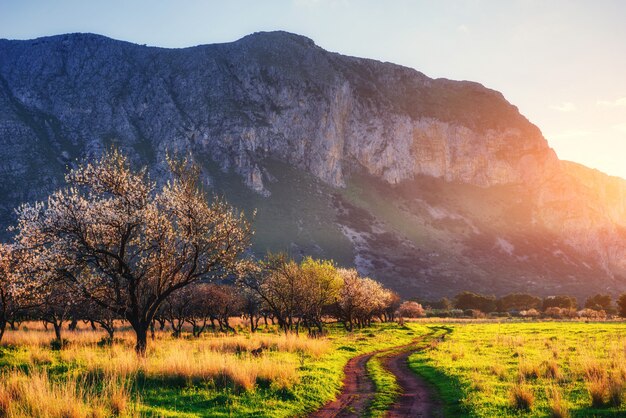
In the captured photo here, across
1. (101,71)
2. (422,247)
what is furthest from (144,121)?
(422,247)

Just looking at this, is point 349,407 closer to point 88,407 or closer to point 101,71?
point 88,407

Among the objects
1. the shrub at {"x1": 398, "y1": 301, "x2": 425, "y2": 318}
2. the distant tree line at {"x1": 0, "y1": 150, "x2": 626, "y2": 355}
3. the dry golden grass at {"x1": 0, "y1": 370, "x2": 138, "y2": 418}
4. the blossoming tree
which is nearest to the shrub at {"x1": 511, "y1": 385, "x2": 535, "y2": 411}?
the dry golden grass at {"x1": 0, "y1": 370, "x2": 138, "y2": 418}

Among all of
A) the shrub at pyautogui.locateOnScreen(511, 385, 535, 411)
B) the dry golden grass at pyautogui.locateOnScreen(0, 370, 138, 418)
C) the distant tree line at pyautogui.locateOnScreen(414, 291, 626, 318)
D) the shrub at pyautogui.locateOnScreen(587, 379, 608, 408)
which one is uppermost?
the dry golden grass at pyautogui.locateOnScreen(0, 370, 138, 418)

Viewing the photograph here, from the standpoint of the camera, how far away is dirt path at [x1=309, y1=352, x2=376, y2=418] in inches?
559

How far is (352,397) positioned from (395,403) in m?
1.81

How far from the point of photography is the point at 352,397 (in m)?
16.7

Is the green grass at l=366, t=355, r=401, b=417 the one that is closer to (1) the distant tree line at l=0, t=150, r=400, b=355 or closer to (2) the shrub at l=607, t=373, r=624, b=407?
(2) the shrub at l=607, t=373, r=624, b=407

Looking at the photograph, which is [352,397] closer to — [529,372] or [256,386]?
[256,386]

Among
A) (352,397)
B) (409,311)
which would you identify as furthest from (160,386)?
(409,311)

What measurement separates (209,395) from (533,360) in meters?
19.6


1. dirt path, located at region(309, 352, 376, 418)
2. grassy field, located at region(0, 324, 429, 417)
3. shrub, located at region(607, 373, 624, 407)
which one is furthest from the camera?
dirt path, located at region(309, 352, 376, 418)

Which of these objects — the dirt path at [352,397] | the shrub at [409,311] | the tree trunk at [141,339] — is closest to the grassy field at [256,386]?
the dirt path at [352,397]

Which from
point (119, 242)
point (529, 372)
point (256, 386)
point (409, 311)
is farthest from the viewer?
point (409, 311)

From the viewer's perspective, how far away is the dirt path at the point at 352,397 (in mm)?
14195
